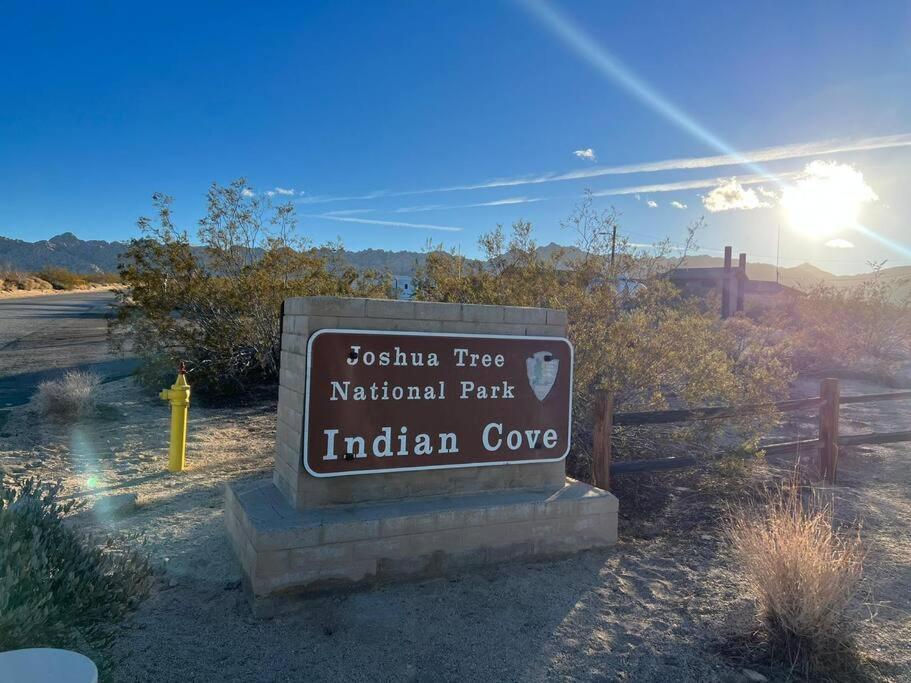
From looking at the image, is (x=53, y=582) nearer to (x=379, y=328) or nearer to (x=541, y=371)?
(x=379, y=328)

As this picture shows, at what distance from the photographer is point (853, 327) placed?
1933 cm

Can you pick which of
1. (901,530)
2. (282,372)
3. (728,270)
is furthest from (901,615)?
(728,270)

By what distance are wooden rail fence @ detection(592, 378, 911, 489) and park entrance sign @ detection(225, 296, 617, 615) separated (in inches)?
33.8

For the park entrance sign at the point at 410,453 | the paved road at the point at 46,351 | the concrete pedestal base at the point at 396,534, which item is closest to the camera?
the concrete pedestal base at the point at 396,534

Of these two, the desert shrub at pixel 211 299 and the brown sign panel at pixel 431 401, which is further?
the desert shrub at pixel 211 299

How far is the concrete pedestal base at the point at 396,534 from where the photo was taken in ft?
13.1

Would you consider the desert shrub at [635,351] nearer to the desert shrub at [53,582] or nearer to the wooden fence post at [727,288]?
the desert shrub at [53,582]

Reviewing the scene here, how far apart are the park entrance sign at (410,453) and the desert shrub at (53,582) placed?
0.75 m

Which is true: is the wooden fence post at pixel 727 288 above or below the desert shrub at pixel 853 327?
above

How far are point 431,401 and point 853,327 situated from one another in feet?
61.8

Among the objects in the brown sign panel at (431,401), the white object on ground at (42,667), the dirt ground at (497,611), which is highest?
the brown sign panel at (431,401)

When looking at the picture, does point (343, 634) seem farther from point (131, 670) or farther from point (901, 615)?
point (901, 615)

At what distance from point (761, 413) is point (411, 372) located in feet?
14.5

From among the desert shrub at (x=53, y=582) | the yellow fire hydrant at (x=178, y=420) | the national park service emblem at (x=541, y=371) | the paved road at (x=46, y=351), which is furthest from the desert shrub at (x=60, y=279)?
the national park service emblem at (x=541, y=371)
